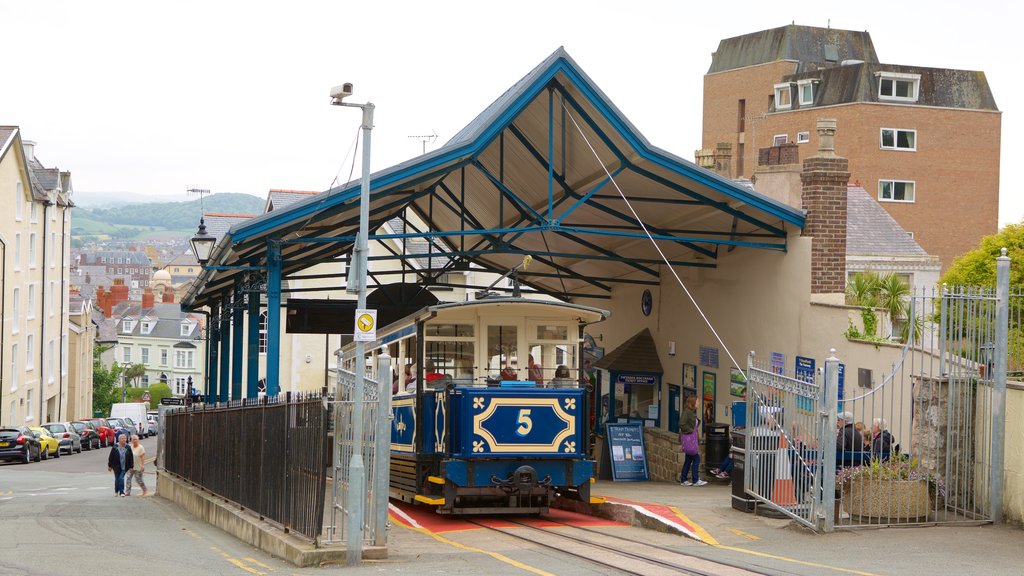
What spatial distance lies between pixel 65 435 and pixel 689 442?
35.2 m

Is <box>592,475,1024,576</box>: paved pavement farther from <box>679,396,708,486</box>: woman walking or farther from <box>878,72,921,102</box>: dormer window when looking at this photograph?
<box>878,72,921,102</box>: dormer window

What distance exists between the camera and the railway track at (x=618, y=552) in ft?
38.7

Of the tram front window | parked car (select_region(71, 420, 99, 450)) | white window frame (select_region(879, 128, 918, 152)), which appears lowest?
parked car (select_region(71, 420, 99, 450))

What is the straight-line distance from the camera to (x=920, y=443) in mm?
15070

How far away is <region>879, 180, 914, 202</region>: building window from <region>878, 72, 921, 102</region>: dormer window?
4.89 m

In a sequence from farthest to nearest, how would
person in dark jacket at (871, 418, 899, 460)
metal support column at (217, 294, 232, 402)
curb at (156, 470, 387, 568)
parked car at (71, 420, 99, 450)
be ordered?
1. parked car at (71, 420, 99, 450)
2. metal support column at (217, 294, 232, 402)
3. person in dark jacket at (871, 418, 899, 460)
4. curb at (156, 470, 387, 568)

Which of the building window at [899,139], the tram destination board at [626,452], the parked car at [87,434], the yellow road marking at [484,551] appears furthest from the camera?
the building window at [899,139]

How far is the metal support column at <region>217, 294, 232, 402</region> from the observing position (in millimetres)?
35219

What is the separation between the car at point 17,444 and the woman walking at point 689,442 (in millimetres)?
28357

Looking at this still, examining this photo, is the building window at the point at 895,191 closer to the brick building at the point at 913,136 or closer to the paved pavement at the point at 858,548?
the brick building at the point at 913,136

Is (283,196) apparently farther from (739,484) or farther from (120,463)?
(739,484)

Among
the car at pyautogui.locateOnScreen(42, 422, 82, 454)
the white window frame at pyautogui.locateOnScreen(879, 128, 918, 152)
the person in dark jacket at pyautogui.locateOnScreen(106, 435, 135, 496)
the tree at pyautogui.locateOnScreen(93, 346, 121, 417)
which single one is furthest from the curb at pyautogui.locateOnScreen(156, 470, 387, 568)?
the tree at pyautogui.locateOnScreen(93, 346, 121, 417)

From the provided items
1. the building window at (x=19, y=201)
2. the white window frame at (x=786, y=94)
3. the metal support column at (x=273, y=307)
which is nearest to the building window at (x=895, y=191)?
the white window frame at (x=786, y=94)

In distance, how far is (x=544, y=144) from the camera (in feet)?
76.3
